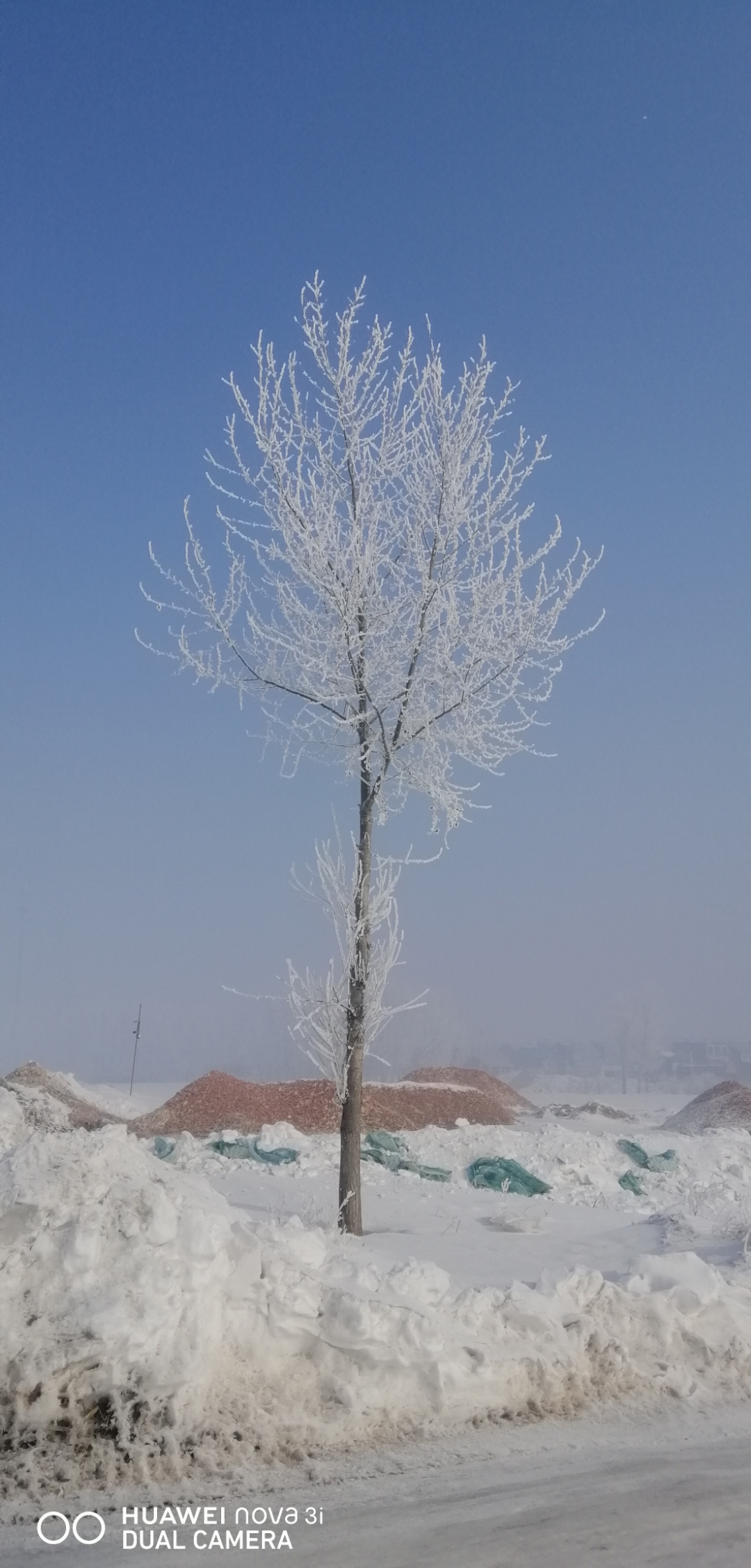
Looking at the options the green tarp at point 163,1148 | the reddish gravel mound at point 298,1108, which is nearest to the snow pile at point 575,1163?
the green tarp at point 163,1148

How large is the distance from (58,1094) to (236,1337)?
670 inches

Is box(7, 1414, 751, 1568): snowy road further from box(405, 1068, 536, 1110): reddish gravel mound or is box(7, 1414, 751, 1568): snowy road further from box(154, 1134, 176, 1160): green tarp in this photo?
box(405, 1068, 536, 1110): reddish gravel mound

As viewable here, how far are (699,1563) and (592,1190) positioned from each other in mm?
7739

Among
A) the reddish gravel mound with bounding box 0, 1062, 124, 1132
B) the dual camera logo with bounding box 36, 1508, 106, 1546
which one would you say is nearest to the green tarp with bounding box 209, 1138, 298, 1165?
the reddish gravel mound with bounding box 0, 1062, 124, 1132

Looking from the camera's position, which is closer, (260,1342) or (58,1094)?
(260,1342)

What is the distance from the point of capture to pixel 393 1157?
11758 millimetres

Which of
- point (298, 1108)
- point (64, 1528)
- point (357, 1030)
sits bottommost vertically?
point (64, 1528)

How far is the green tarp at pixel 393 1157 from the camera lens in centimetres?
1105

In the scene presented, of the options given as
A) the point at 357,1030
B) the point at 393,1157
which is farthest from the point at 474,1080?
the point at 357,1030

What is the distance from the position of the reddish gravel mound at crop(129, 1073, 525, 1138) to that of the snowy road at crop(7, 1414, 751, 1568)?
10.5 meters

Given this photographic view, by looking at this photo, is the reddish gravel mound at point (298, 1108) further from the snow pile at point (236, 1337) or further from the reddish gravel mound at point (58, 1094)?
the snow pile at point (236, 1337)

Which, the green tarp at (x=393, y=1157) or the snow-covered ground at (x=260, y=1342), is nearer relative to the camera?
the snow-covered ground at (x=260, y=1342)

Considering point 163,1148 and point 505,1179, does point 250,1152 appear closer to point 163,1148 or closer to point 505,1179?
point 163,1148

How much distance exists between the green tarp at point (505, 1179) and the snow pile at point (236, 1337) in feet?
17.1
